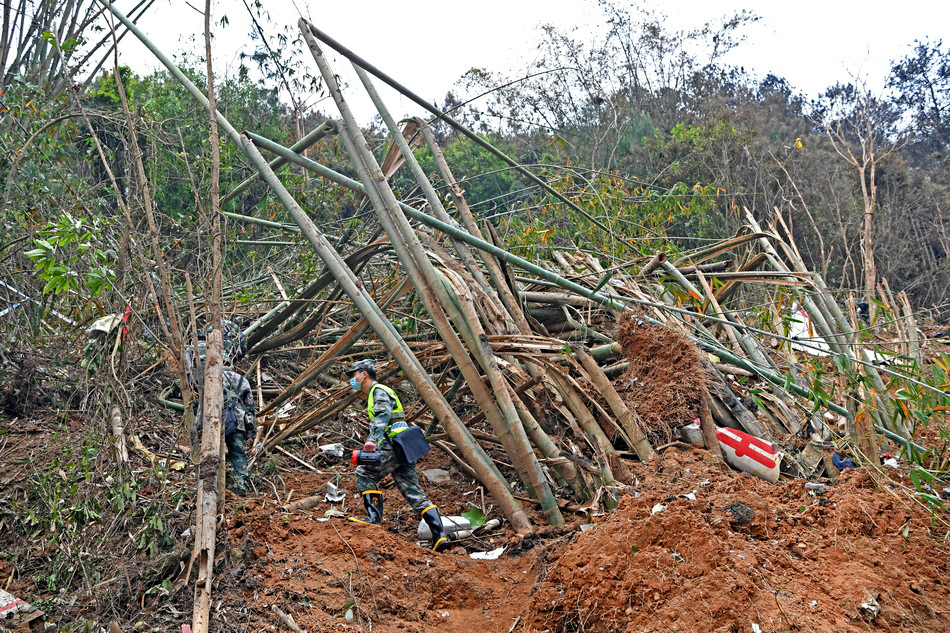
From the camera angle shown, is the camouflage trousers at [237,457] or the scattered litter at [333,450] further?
the scattered litter at [333,450]

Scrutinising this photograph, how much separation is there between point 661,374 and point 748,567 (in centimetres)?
185

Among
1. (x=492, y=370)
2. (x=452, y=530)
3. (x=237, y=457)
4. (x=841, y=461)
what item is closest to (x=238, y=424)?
(x=237, y=457)

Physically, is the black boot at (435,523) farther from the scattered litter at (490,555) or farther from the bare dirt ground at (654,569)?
the scattered litter at (490,555)

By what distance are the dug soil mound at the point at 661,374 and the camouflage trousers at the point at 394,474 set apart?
1.56 m

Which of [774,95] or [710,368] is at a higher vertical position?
[774,95]

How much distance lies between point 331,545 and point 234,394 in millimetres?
1581

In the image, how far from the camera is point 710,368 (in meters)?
5.15

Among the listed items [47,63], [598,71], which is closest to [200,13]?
[47,63]

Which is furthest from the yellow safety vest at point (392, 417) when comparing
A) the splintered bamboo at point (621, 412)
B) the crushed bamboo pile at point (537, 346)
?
the splintered bamboo at point (621, 412)

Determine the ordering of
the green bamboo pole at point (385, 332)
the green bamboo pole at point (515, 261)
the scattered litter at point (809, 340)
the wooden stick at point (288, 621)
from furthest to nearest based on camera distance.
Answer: the green bamboo pole at point (515, 261) → the green bamboo pole at point (385, 332) → the scattered litter at point (809, 340) → the wooden stick at point (288, 621)

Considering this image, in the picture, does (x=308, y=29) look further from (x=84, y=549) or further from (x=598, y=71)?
(x=598, y=71)

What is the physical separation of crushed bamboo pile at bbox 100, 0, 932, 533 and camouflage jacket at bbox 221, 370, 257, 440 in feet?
1.46

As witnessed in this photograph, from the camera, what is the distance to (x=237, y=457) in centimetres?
525

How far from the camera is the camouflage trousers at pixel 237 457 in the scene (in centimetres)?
521
